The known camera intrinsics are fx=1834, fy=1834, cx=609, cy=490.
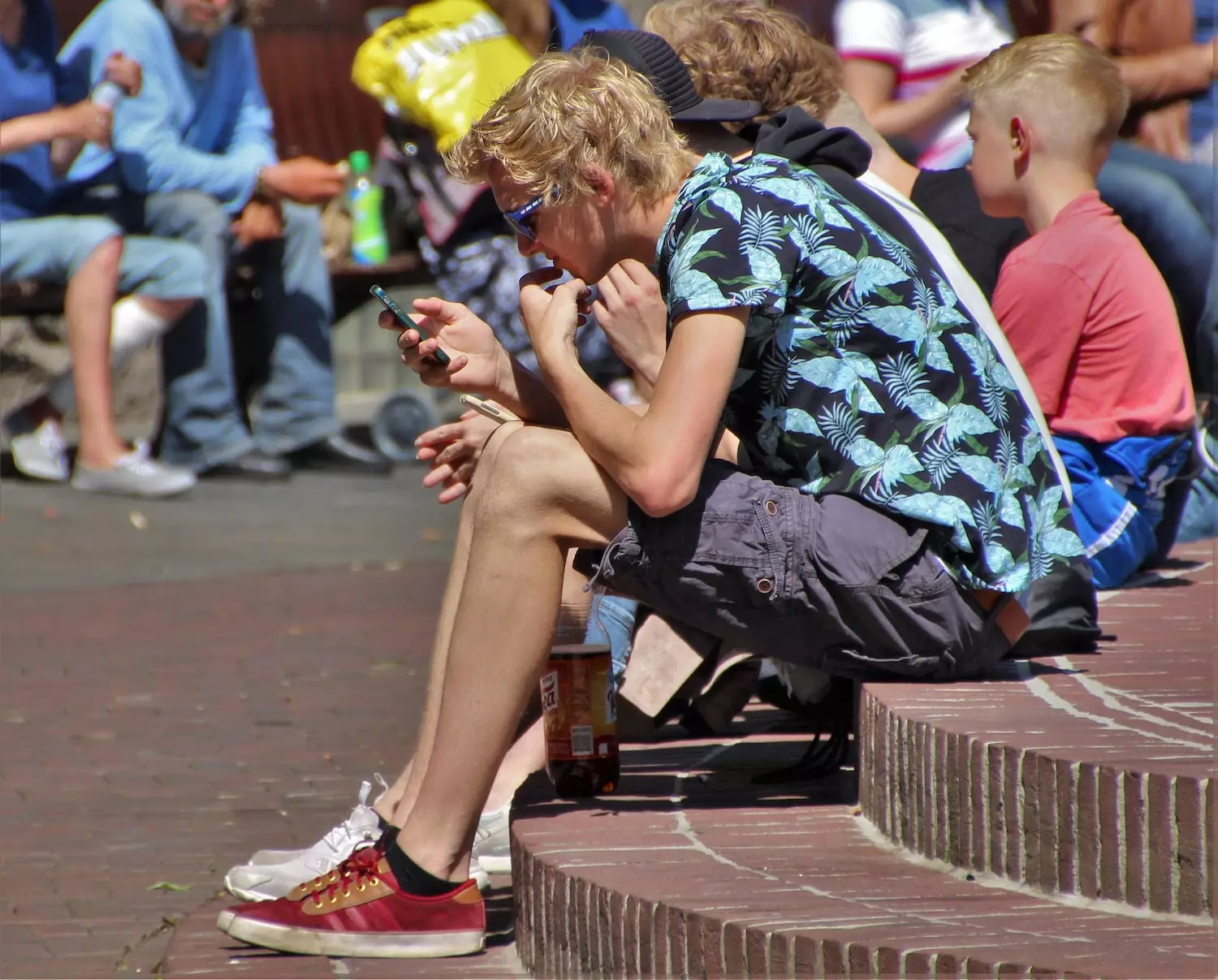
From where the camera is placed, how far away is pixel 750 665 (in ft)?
12.4

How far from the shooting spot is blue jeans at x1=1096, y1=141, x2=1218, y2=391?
544 cm

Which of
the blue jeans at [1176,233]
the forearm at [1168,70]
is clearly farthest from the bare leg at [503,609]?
the forearm at [1168,70]

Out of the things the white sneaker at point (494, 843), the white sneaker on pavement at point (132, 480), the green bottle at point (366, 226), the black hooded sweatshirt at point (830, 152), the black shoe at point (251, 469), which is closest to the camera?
the black hooded sweatshirt at point (830, 152)

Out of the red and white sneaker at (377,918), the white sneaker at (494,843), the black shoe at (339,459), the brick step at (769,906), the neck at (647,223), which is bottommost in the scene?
the black shoe at (339,459)

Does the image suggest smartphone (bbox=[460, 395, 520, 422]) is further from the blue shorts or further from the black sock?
the blue shorts

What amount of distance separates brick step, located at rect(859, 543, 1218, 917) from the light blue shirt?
609 cm

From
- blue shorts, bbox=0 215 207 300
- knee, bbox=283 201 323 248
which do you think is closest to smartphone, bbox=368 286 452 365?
blue shorts, bbox=0 215 207 300

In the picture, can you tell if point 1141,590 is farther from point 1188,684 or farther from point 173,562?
point 173,562

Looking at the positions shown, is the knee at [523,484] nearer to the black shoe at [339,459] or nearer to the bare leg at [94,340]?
the bare leg at [94,340]

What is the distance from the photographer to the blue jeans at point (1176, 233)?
5.44 metres

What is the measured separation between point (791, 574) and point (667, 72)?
3.59 feet

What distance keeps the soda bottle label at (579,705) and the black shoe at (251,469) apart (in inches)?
227

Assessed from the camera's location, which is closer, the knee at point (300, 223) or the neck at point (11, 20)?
the neck at point (11, 20)

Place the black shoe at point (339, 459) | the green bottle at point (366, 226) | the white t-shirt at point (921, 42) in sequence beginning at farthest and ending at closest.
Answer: the green bottle at point (366, 226) < the black shoe at point (339, 459) < the white t-shirt at point (921, 42)
